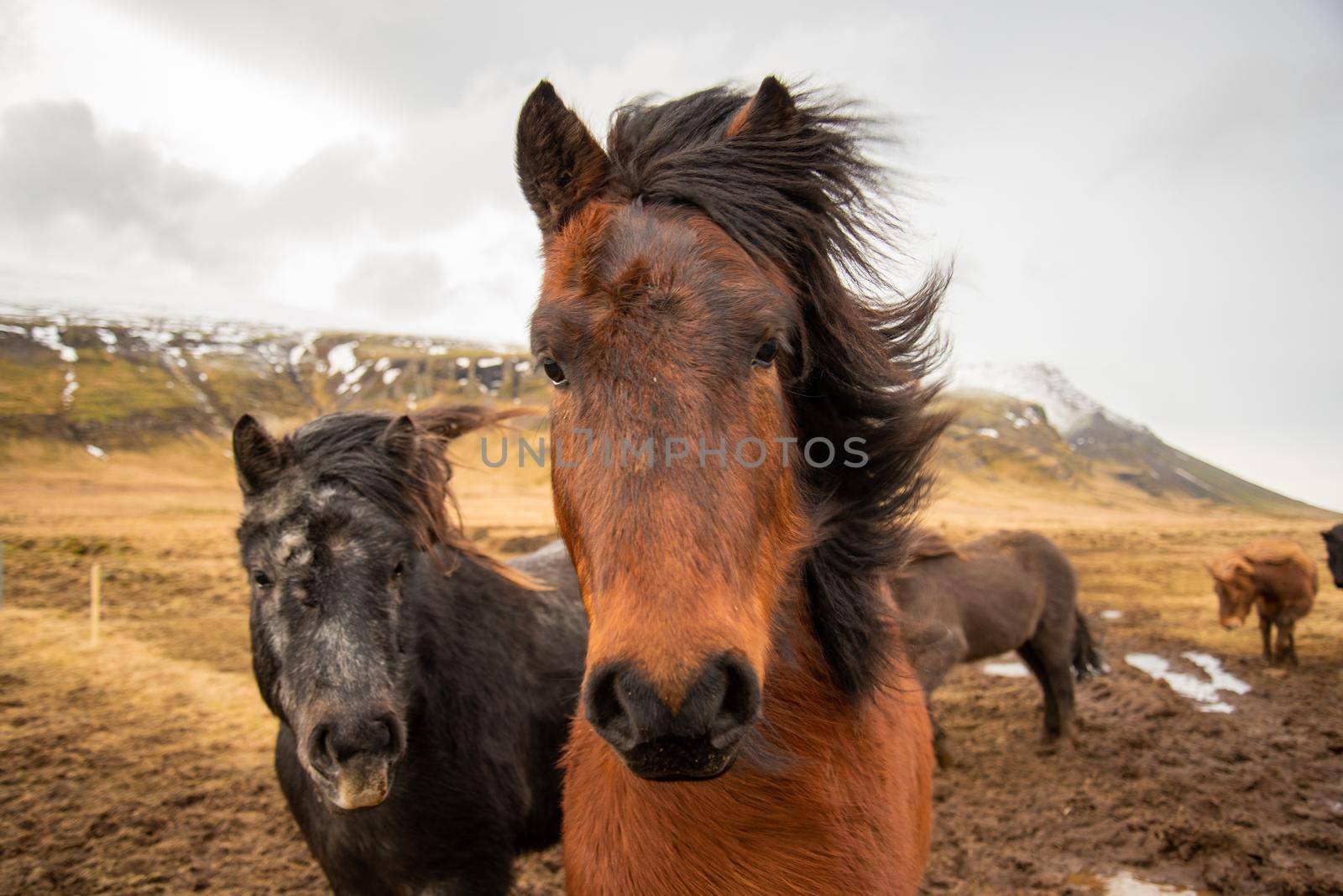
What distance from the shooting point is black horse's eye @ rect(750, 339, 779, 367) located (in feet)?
4.95

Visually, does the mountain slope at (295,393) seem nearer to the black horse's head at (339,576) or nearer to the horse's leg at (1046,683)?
the horse's leg at (1046,683)

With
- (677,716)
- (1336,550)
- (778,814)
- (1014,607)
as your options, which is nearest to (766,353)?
(677,716)

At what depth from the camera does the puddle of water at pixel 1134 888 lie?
4742 mm

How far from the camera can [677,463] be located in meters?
1.28

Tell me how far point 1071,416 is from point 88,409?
563 feet

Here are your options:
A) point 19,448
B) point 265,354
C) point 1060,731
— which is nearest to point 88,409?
point 19,448

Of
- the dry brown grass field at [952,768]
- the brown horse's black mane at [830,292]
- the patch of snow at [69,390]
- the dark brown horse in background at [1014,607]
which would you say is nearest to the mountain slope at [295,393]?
the patch of snow at [69,390]

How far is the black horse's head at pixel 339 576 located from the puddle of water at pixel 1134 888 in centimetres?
513

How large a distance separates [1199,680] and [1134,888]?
6.55 metres

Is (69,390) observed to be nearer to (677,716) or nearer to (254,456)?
(254,456)

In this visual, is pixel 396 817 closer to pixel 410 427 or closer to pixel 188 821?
pixel 410 427

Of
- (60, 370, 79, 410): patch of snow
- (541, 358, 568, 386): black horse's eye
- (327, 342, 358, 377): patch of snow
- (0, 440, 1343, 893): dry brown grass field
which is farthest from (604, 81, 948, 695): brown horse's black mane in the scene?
(327, 342, 358, 377): patch of snow

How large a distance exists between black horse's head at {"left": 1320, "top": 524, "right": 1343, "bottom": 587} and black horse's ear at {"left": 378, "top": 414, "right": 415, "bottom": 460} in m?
14.7

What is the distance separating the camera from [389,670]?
9.64ft
